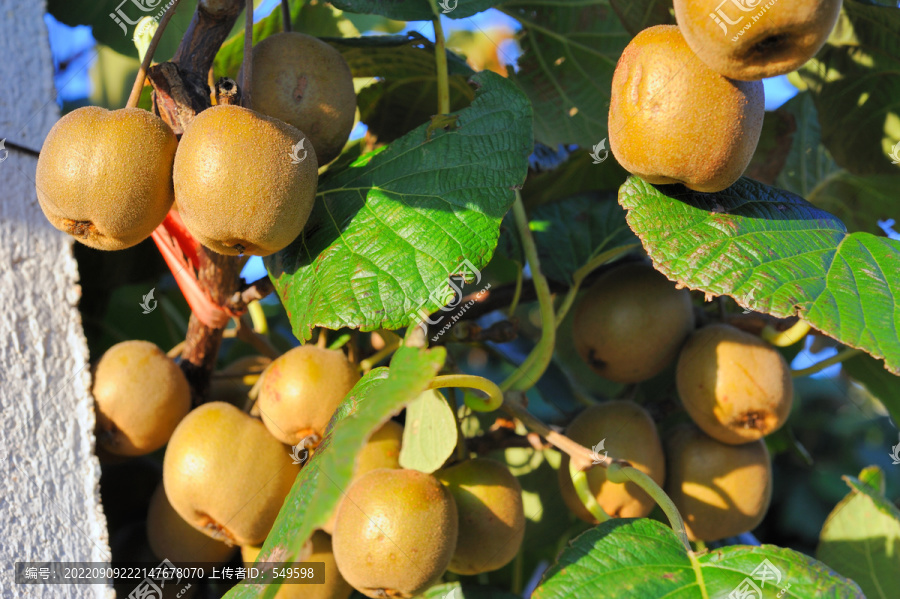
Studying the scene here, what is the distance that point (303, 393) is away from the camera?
87 centimetres

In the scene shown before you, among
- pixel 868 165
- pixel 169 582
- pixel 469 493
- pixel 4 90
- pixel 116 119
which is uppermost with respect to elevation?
pixel 116 119

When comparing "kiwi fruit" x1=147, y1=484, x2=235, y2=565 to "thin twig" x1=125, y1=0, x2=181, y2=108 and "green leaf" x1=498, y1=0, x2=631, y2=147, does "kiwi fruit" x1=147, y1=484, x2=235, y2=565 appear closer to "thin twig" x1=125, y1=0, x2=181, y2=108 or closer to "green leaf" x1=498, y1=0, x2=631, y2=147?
"thin twig" x1=125, y1=0, x2=181, y2=108

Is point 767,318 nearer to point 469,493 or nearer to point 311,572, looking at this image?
point 469,493

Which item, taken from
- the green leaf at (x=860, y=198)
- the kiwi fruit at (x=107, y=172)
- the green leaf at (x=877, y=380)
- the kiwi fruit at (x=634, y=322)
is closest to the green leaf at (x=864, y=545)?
the green leaf at (x=877, y=380)

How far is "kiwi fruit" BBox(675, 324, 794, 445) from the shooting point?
1003mm

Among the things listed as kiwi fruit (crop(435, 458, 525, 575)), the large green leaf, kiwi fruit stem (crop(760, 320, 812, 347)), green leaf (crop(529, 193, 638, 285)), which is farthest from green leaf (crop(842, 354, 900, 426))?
kiwi fruit (crop(435, 458, 525, 575))

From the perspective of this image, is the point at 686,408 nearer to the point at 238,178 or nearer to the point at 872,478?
the point at 872,478

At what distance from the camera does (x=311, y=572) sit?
35.1 inches

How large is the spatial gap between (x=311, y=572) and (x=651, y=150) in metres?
0.62

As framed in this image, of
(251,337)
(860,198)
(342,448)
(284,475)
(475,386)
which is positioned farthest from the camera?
(860,198)

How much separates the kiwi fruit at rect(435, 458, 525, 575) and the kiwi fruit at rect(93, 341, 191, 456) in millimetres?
363

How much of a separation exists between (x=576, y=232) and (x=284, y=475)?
568 millimetres

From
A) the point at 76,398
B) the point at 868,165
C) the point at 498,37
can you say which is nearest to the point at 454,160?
the point at 76,398

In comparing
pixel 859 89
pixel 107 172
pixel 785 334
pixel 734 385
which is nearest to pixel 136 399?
pixel 107 172
